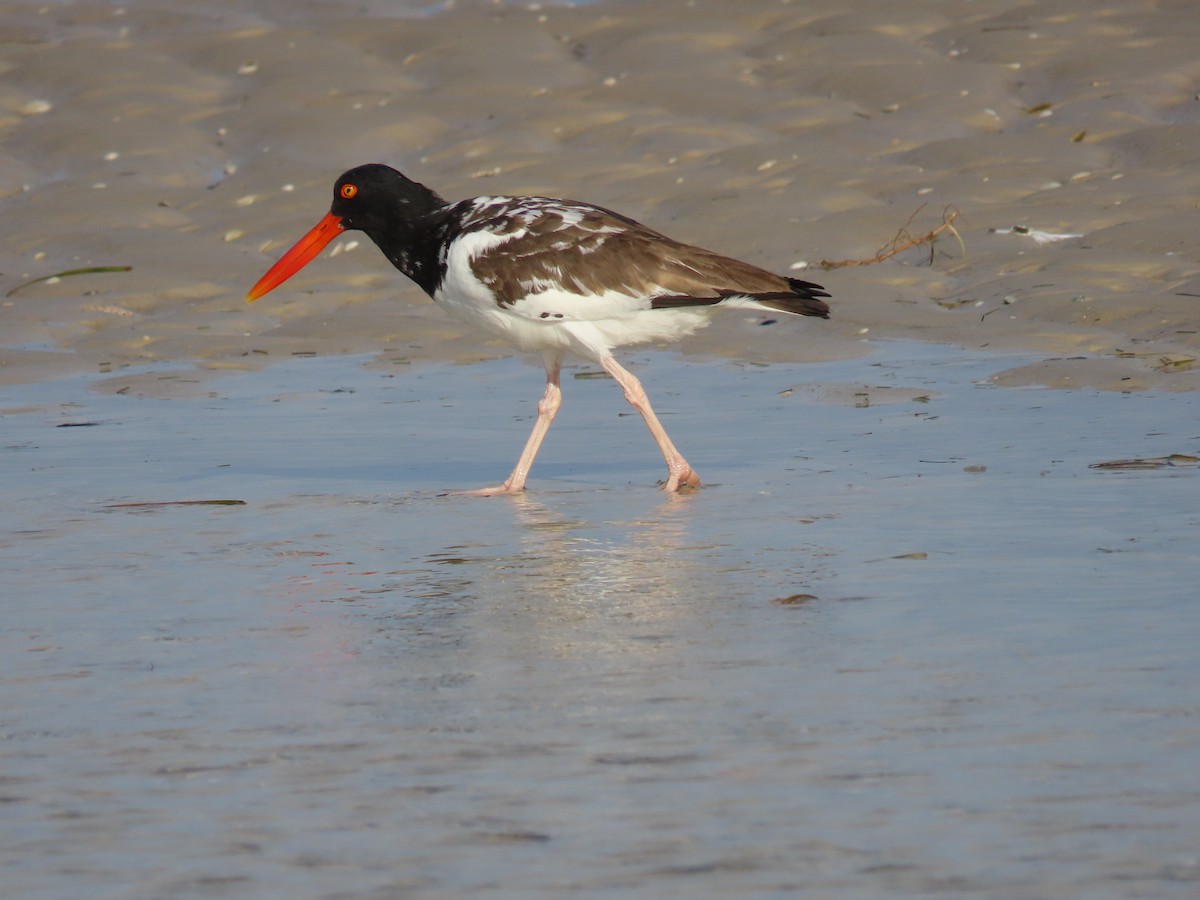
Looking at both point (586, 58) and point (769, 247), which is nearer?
point (769, 247)

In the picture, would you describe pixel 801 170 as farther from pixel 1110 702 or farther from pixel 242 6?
pixel 1110 702

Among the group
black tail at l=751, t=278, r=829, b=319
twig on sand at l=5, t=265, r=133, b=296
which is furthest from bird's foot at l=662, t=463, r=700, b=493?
twig on sand at l=5, t=265, r=133, b=296

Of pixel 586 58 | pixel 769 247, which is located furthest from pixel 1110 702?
pixel 586 58

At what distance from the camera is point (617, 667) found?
4238 millimetres

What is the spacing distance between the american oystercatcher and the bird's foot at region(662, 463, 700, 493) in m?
0.32

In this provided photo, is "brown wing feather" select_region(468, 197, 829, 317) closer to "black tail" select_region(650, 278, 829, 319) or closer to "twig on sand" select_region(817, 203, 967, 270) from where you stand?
"black tail" select_region(650, 278, 829, 319)

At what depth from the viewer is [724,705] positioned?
12.8ft

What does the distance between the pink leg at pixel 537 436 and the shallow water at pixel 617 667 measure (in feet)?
0.53

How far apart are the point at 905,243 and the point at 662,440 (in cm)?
481

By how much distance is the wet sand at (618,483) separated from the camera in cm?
326

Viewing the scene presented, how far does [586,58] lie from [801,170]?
363 cm

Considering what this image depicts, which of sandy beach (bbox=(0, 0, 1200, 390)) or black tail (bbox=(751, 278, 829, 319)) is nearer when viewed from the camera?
black tail (bbox=(751, 278, 829, 319))

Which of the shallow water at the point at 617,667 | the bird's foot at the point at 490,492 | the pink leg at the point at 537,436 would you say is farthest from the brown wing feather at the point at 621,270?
the bird's foot at the point at 490,492

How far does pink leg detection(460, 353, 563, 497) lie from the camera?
716 cm
